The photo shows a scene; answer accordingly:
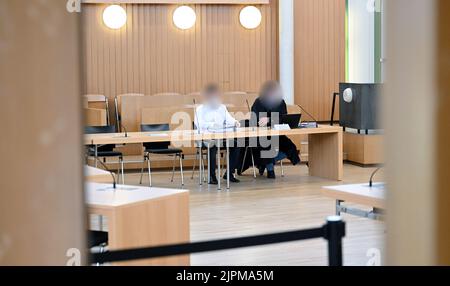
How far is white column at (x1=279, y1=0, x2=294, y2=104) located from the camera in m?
13.3

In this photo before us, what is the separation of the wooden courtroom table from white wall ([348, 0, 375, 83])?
3216 millimetres

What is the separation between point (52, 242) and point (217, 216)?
6576 millimetres

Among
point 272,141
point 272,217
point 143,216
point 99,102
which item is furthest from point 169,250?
point 99,102

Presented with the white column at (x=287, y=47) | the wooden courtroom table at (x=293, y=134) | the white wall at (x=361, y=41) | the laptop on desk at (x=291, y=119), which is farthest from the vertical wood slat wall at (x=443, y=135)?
the white wall at (x=361, y=41)

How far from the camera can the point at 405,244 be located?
5.70ft

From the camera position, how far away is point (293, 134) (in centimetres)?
996

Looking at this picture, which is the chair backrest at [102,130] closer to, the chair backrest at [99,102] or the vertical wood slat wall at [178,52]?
the chair backrest at [99,102]

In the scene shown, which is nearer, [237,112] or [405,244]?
[405,244]

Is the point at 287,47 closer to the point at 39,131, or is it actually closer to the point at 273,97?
the point at 273,97

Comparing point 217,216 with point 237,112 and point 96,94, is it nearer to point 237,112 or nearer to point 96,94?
point 237,112

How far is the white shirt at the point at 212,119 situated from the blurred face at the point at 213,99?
0.15 ft

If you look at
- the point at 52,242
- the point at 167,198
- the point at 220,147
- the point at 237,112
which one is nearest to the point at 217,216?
the point at 220,147

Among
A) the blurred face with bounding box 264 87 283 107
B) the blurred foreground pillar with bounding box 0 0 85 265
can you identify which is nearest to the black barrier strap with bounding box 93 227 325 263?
the blurred foreground pillar with bounding box 0 0 85 265

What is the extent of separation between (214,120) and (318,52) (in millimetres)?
4577
